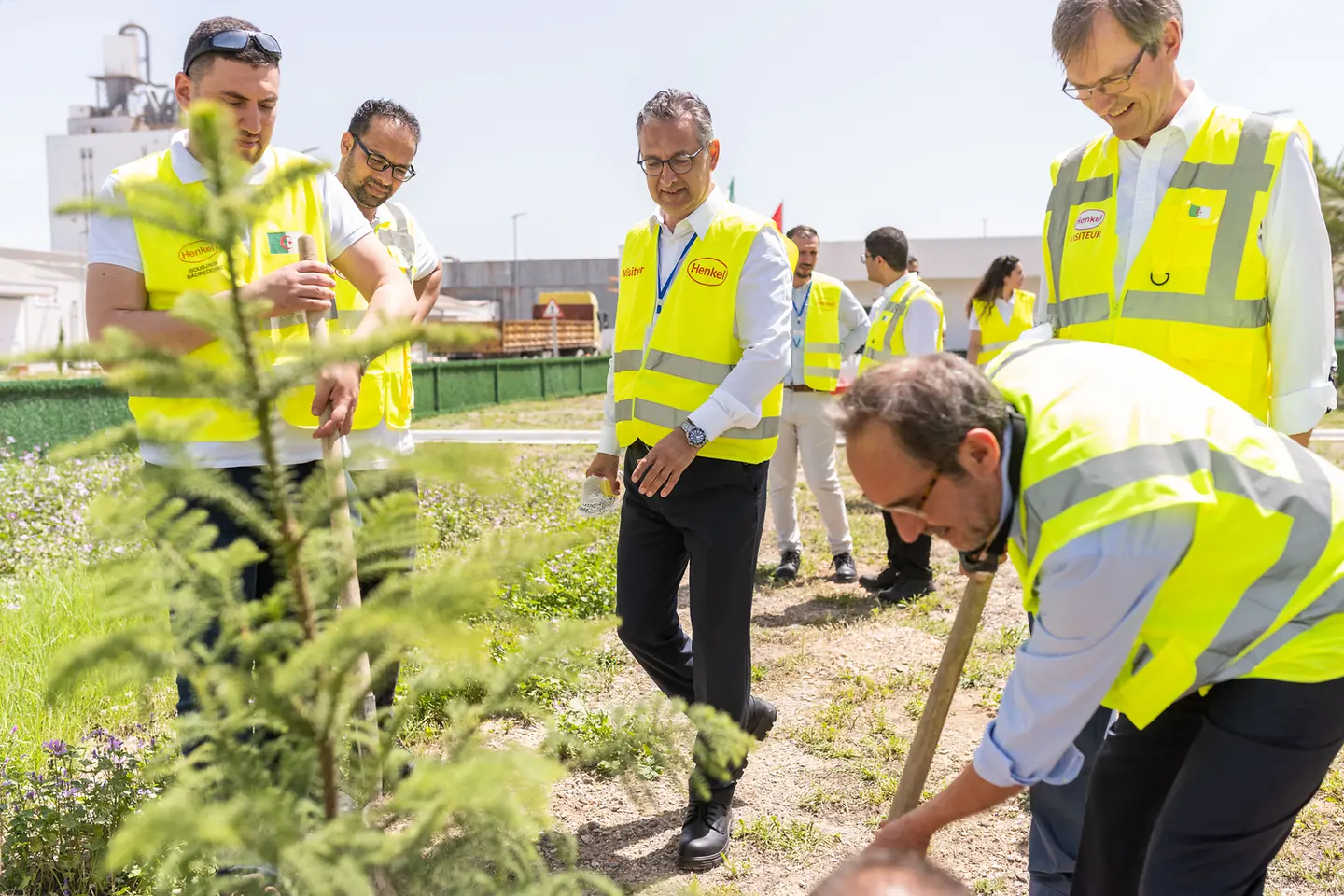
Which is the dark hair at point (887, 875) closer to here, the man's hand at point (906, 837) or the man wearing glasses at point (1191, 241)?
the man's hand at point (906, 837)

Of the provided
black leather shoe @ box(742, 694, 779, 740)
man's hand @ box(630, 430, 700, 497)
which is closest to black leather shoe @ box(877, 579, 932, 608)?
black leather shoe @ box(742, 694, 779, 740)

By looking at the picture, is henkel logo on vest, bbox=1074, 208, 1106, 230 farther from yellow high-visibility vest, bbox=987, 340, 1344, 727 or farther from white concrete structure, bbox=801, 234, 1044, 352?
white concrete structure, bbox=801, 234, 1044, 352

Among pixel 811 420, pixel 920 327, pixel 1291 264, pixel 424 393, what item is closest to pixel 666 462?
pixel 1291 264

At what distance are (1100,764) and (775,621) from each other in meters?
3.78

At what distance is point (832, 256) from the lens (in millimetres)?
45594

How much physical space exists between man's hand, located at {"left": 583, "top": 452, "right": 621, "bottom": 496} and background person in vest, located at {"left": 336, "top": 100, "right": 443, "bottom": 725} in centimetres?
63

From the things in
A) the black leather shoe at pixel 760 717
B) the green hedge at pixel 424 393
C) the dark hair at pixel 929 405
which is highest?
the dark hair at pixel 929 405

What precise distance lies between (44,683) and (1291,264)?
4278 millimetres

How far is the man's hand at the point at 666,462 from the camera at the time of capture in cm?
306

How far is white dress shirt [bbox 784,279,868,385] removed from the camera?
6828 mm

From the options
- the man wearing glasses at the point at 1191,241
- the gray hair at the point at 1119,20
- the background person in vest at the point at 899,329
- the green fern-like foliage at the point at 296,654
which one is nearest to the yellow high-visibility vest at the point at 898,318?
the background person in vest at the point at 899,329

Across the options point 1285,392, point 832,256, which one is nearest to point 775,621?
point 1285,392

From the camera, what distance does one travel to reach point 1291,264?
2.50 meters

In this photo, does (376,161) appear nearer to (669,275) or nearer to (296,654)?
(669,275)
